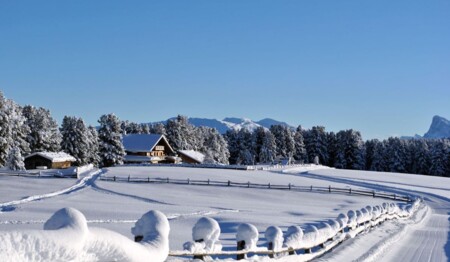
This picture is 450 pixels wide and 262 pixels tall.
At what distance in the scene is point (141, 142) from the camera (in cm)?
8706

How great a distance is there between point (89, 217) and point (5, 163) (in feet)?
134

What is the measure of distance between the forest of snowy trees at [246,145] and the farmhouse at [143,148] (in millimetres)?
3517

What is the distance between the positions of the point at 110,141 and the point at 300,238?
72387 millimetres

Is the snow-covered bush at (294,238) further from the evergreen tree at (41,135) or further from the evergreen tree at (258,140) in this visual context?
the evergreen tree at (258,140)

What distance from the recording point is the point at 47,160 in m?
68.5

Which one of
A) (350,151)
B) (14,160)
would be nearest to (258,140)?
(350,151)

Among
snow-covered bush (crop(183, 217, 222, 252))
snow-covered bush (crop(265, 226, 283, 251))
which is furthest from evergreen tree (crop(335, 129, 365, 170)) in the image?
snow-covered bush (crop(183, 217, 222, 252))

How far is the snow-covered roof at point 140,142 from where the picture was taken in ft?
280

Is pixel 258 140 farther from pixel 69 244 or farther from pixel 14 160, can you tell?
pixel 69 244

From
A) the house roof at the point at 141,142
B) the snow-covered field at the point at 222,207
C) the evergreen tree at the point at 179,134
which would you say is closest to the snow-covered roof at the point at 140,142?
the house roof at the point at 141,142

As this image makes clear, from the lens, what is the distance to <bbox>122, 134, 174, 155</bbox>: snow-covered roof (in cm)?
8531

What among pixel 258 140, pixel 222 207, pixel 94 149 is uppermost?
pixel 258 140

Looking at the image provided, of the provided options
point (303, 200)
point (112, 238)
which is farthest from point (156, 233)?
point (303, 200)

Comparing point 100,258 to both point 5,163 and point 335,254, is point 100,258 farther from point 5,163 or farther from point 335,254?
point 5,163
